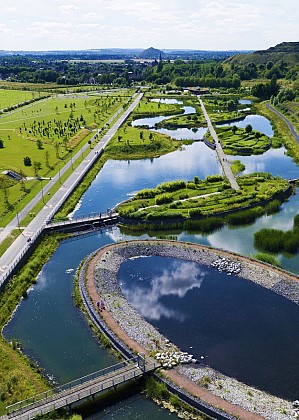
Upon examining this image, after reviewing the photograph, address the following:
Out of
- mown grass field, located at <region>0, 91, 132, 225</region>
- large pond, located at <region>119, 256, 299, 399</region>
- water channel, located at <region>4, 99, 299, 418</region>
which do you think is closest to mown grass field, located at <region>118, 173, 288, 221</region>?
water channel, located at <region>4, 99, 299, 418</region>

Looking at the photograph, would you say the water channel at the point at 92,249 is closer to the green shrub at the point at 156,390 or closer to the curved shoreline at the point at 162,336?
the green shrub at the point at 156,390

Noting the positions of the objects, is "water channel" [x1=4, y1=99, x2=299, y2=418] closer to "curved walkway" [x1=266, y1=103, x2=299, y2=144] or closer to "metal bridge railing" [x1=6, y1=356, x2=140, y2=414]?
"metal bridge railing" [x1=6, y1=356, x2=140, y2=414]

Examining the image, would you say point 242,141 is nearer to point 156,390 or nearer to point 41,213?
point 41,213

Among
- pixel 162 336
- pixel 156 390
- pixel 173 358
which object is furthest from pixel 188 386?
pixel 162 336

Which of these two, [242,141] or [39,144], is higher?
[39,144]

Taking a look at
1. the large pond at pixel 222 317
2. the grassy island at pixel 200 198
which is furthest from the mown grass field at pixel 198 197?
the large pond at pixel 222 317
